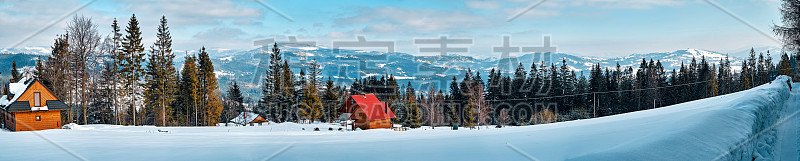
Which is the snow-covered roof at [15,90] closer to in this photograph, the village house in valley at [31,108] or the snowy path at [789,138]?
the village house in valley at [31,108]

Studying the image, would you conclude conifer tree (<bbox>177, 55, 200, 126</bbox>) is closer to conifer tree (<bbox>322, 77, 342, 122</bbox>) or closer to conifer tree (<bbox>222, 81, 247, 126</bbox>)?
conifer tree (<bbox>222, 81, 247, 126</bbox>)

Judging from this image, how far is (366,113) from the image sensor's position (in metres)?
31.3

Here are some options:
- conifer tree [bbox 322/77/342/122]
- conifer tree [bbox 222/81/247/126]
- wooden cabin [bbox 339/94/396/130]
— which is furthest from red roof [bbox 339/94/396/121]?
conifer tree [bbox 222/81/247/126]

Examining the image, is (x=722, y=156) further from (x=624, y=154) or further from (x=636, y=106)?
(x=636, y=106)

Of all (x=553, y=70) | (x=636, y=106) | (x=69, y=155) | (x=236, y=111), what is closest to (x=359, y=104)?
(x=69, y=155)

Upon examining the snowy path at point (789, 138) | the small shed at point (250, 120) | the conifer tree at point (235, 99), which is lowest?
the small shed at point (250, 120)

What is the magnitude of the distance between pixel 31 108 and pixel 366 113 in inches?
792

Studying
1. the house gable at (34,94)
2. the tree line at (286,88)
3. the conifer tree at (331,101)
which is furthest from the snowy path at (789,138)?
the conifer tree at (331,101)

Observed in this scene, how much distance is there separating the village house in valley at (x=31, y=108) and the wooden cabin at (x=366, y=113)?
1804 cm

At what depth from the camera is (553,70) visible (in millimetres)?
65250

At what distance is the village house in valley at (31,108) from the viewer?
20.8m

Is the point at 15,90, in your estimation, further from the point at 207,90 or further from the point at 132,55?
the point at 207,90

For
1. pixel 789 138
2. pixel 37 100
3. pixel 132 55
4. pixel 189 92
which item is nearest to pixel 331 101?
pixel 189 92

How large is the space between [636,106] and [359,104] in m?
49.7
